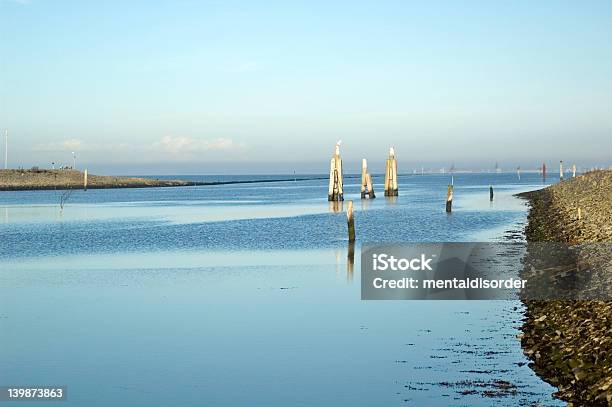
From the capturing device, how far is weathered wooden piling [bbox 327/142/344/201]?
70500 millimetres

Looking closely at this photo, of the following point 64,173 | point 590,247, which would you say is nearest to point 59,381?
point 590,247

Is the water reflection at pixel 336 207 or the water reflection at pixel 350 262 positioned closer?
the water reflection at pixel 350 262

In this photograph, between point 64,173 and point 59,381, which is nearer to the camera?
point 59,381

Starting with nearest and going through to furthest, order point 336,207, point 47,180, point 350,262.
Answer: point 350,262 → point 336,207 → point 47,180

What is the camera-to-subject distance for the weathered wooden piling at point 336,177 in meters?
70.5

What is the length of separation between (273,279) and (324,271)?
2.45 meters

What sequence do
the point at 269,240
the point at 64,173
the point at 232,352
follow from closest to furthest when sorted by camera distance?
the point at 232,352
the point at 269,240
the point at 64,173

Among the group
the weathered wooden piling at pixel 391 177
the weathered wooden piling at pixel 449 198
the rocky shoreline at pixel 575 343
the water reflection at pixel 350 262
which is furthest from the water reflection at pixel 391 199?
the rocky shoreline at pixel 575 343

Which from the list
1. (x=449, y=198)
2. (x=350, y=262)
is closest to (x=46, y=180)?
(x=449, y=198)

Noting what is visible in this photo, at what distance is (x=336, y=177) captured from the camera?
242 feet

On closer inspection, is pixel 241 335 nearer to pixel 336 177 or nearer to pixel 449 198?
pixel 449 198

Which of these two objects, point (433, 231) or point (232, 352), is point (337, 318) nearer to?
point (232, 352)

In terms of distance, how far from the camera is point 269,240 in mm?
42094

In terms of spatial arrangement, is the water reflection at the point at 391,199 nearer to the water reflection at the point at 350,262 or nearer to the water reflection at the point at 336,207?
the water reflection at the point at 336,207
